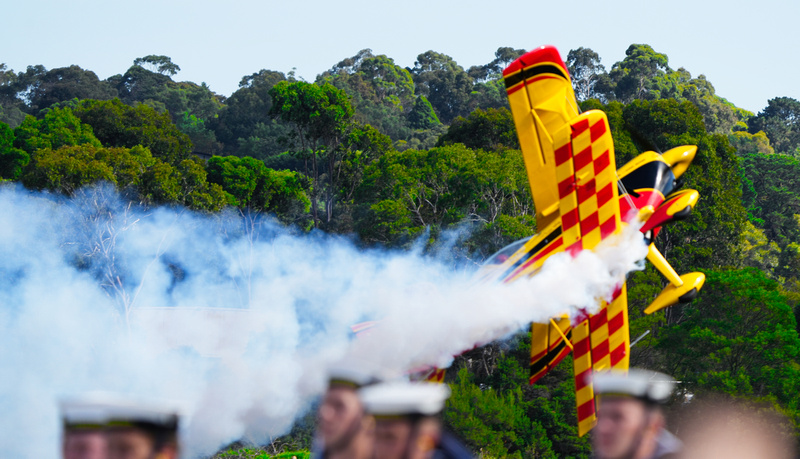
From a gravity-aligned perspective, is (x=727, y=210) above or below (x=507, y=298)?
above

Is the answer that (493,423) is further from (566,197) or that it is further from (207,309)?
(566,197)

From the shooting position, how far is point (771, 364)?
2861 cm

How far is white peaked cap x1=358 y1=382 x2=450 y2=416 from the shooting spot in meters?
3.38

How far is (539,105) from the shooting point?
1409 centimetres

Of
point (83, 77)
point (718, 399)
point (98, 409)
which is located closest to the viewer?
point (98, 409)

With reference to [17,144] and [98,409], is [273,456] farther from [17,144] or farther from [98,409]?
[17,144]

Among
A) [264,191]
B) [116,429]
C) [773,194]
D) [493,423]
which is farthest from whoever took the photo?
[773,194]

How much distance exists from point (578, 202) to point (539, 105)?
209 cm

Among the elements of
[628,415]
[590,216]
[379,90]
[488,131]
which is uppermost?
[379,90]

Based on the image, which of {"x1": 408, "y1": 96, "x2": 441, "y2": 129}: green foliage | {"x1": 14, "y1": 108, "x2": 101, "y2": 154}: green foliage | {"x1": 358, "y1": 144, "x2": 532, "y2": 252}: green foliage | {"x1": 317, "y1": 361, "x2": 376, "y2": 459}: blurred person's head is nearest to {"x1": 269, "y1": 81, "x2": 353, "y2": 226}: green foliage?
{"x1": 14, "y1": 108, "x2": 101, "y2": 154}: green foliage

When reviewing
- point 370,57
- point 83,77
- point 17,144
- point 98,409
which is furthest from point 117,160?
point 370,57

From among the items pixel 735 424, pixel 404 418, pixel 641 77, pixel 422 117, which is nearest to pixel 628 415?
pixel 404 418

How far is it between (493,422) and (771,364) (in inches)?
398

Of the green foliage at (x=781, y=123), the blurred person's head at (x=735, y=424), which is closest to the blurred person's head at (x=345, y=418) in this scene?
the blurred person's head at (x=735, y=424)
